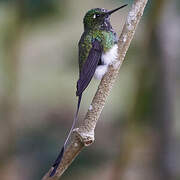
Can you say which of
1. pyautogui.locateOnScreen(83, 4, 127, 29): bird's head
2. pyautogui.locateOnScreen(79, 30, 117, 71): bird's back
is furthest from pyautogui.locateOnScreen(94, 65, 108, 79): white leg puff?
pyautogui.locateOnScreen(83, 4, 127, 29): bird's head

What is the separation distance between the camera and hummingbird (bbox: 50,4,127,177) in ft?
5.93

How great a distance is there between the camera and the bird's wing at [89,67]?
179 cm

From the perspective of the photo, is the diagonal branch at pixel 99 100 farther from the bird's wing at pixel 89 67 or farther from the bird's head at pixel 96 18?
the bird's head at pixel 96 18

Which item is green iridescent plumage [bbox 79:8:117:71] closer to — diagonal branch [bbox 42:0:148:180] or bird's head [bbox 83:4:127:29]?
bird's head [bbox 83:4:127:29]

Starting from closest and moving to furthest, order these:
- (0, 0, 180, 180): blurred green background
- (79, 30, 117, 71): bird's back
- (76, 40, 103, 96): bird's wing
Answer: (76, 40, 103, 96): bird's wing, (79, 30, 117, 71): bird's back, (0, 0, 180, 180): blurred green background

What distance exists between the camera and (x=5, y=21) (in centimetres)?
420

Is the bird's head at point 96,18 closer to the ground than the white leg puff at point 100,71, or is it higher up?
higher up

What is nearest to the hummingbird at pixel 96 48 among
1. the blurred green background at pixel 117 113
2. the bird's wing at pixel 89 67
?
the bird's wing at pixel 89 67

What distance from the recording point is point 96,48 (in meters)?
2.06

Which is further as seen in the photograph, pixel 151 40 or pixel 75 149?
pixel 151 40

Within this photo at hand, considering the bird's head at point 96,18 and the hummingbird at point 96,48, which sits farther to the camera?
the bird's head at point 96,18

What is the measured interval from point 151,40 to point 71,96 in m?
2.03

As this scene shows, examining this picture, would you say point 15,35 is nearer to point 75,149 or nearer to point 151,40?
point 151,40

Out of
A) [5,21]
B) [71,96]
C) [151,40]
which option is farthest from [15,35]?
[71,96]
